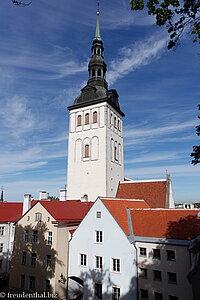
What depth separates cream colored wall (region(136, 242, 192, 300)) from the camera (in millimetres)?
17075

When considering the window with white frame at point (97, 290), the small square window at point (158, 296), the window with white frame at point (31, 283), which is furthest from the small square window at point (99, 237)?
the window with white frame at point (31, 283)

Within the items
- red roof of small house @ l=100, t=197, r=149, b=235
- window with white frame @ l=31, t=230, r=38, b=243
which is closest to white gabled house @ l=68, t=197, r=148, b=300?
red roof of small house @ l=100, t=197, r=149, b=235

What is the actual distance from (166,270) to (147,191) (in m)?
16.0

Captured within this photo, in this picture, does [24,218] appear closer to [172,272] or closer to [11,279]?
[11,279]

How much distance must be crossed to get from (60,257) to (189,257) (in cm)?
1302

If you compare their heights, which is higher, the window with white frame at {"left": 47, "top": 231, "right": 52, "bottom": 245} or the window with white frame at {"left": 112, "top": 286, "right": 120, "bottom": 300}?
the window with white frame at {"left": 47, "top": 231, "right": 52, "bottom": 245}

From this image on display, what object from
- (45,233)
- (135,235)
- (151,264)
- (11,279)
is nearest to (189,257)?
(151,264)

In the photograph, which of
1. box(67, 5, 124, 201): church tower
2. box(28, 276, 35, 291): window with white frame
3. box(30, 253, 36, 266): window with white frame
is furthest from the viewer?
box(67, 5, 124, 201): church tower

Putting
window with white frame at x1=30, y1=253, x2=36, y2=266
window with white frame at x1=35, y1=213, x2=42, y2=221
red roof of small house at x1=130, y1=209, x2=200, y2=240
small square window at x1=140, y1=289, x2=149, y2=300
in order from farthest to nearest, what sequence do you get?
1. window with white frame at x1=35, y1=213, x2=42, y2=221
2. window with white frame at x1=30, y1=253, x2=36, y2=266
3. red roof of small house at x1=130, y1=209, x2=200, y2=240
4. small square window at x1=140, y1=289, x2=149, y2=300

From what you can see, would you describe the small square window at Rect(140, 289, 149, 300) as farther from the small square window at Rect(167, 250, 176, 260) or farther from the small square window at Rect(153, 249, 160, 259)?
the small square window at Rect(167, 250, 176, 260)

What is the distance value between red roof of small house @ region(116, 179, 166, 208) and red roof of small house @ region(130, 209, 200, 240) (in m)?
9.36

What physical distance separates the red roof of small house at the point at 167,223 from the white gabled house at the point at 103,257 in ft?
4.64

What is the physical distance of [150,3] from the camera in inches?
311

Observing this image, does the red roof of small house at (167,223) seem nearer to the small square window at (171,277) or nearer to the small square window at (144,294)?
the small square window at (171,277)
